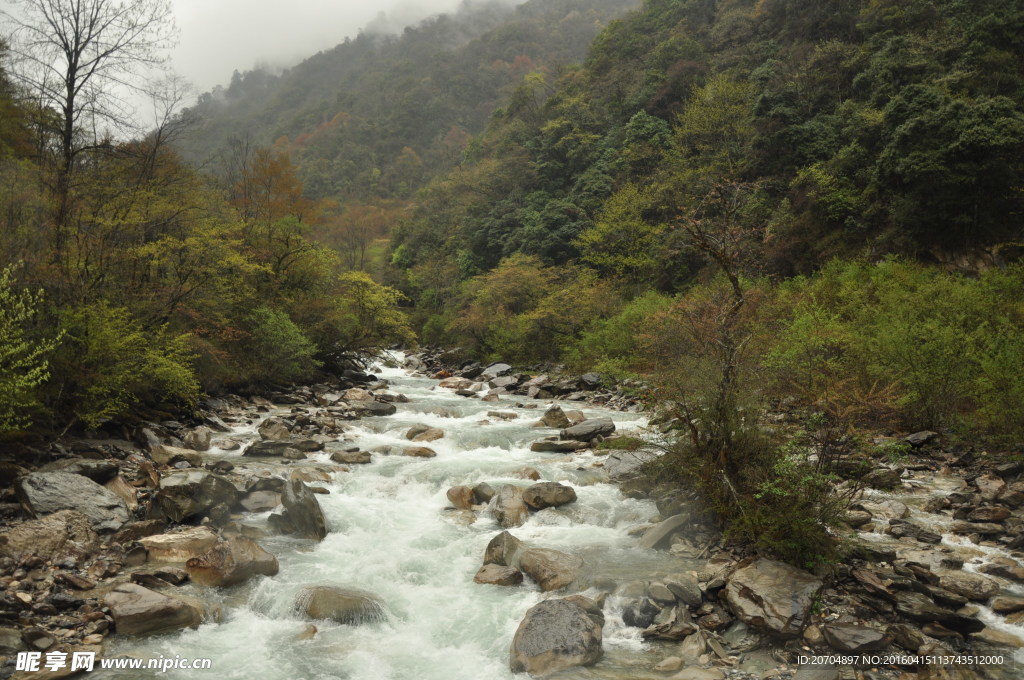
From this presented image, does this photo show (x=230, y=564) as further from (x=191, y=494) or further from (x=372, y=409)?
(x=372, y=409)

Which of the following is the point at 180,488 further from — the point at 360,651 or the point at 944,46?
the point at 944,46

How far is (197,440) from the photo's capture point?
13.0m

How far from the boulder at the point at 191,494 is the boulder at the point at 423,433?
19.5 ft

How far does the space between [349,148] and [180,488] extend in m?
82.3

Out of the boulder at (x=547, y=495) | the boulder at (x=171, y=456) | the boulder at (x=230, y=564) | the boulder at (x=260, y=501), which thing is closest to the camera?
the boulder at (x=230, y=564)

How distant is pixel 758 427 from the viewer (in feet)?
25.3

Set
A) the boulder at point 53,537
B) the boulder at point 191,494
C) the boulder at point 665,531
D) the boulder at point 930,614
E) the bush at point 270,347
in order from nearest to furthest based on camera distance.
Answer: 1. the boulder at point 930,614
2. the boulder at point 53,537
3. the boulder at point 665,531
4. the boulder at point 191,494
5. the bush at point 270,347

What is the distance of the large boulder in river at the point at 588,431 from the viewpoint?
47.2 feet

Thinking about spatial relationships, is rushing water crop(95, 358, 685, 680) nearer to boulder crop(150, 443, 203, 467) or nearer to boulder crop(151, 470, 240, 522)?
boulder crop(151, 470, 240, 522)

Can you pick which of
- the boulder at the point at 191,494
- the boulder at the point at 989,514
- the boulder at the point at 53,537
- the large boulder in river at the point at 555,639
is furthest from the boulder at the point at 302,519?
the boulder at the point at 989,514

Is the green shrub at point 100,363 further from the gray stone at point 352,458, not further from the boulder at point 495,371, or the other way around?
the boulder at point 495,371

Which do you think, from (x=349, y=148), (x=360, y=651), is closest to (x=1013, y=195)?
(x=360, y=651)

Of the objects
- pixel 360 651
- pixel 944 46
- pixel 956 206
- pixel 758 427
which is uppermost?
pixel 944 46

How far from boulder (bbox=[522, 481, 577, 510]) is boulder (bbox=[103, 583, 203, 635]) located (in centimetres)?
534
